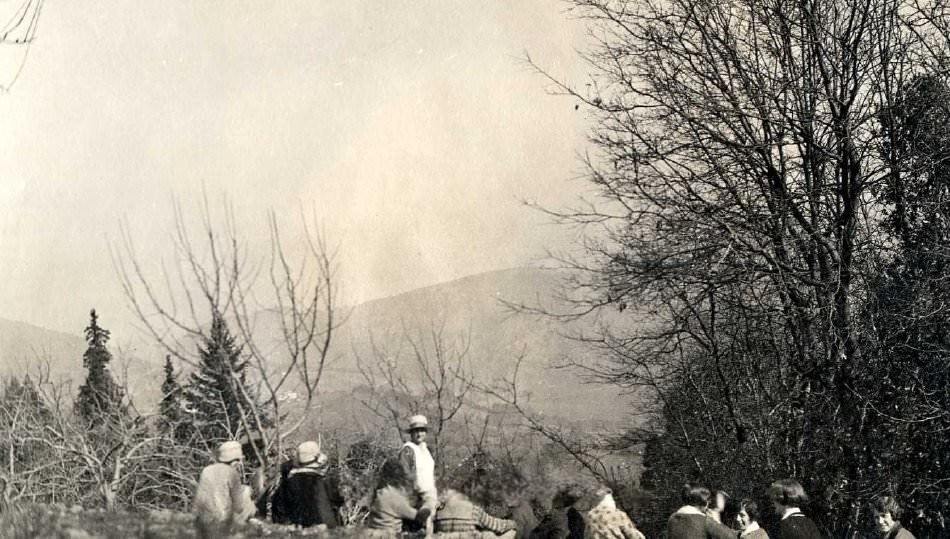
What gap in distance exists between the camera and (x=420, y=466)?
747cm

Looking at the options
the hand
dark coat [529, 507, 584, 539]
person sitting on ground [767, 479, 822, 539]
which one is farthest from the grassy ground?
person sitting on ground [767, 479, 822, 539]

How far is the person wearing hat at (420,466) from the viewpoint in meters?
7.43

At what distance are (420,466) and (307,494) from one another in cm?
143

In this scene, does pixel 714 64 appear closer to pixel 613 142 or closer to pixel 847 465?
pixel 613 142

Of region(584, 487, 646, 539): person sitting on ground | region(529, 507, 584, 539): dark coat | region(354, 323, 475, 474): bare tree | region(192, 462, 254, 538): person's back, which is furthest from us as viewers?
region(354, 323, 475, 474): bare tree

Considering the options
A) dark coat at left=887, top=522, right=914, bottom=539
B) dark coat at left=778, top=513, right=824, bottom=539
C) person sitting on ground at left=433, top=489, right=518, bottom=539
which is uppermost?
person sitting on ground at left=433, top=489, right=518, bottom=539

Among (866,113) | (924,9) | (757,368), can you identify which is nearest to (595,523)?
(866,113)

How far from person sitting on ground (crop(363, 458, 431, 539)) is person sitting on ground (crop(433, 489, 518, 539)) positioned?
0.16 meters

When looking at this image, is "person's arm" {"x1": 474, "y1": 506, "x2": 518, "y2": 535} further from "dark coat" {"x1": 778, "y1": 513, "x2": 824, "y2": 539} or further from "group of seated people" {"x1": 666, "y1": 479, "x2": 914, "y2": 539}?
"dark coat" {"x1": 778, "y1": 513, "x2": 824, "y2": 539}

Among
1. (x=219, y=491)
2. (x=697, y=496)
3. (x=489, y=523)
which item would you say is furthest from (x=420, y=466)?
(x=697, y=496)

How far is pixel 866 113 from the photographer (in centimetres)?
1110

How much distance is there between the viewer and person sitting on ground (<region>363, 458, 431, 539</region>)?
24.7ft

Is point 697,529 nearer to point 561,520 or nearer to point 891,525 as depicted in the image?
point 891,525

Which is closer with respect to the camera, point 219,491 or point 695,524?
point 695,524
